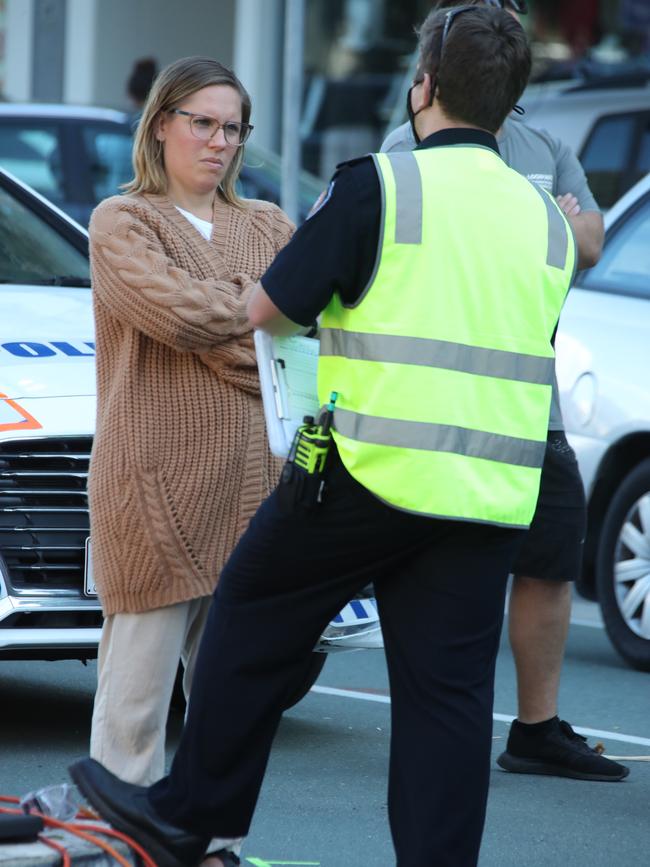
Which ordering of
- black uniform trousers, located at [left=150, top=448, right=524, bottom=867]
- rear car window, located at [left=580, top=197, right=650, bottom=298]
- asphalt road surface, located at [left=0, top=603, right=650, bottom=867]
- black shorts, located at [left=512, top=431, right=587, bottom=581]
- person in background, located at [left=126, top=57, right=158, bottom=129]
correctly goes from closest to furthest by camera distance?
black uniform trousers, located at [left=150, top=448, right=524, bottom=867], asphalt road surface, located at [left=0, top=603, right=650, bottom=867], black shorts, located at [left=512, top=431, right=587, bottom=581], rear car window, located at [left=580, top=197, right=650, bottom=298], person in background, located at [left=126, top=57, right=158, bottom=129]

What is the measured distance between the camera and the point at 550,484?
4.82 m

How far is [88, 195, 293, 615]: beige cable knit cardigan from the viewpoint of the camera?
375cm

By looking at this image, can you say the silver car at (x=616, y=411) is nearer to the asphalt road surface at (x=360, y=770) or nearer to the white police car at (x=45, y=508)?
the asphalt road surface at (x=360, y=770)

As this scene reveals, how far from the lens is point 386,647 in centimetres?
343

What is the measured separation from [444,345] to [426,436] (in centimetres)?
16

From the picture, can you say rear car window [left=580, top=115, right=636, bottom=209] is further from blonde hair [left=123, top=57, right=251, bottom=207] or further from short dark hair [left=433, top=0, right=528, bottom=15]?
blonde hair [left=123, top=57, right=251, bottom=207]

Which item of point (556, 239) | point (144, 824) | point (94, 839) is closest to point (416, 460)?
point (556, 239)

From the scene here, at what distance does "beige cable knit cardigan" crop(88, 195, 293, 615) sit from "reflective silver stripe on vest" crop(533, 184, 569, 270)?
2.43ft

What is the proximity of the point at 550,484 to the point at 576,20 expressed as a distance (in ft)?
53.5

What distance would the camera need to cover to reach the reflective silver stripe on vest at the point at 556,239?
3.35 metres

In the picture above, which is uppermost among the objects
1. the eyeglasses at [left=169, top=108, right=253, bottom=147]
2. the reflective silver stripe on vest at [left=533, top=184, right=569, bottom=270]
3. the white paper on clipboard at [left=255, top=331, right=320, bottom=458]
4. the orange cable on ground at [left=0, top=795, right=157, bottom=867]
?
the eyeglasses at [left=169, top=108, right=253, bottom=147]

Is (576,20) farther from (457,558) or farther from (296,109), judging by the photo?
(457,558)

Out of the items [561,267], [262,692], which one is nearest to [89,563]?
[262,692]

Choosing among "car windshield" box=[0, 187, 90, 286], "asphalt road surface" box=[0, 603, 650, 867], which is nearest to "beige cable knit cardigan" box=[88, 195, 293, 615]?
"asphalt road surface" box=[0, 603, 650, 867]
